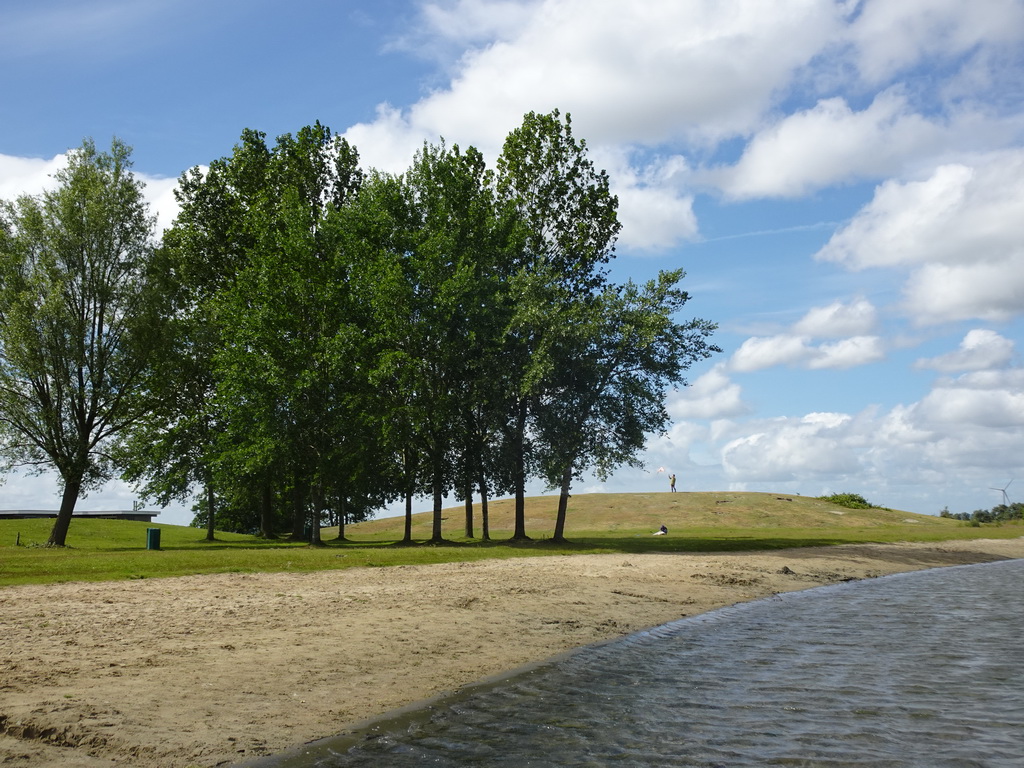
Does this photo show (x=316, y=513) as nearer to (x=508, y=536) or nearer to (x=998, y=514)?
(x=508, y=536)

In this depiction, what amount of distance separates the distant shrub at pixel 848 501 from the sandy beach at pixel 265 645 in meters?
56.9

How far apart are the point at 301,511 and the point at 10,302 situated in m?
22.3

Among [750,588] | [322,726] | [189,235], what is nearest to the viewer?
[322,726]

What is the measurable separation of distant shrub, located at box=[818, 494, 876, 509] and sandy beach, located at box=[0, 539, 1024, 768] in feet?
187

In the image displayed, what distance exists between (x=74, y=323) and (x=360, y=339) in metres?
14.4

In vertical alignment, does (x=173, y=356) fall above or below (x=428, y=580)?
above

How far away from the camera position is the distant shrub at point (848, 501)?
78312mm

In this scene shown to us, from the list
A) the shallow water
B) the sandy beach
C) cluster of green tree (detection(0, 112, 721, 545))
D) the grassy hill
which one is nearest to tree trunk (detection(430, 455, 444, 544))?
cluster of green tree (detection(0, 112, 721, 545))

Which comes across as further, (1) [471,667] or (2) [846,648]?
(2) [846,648]

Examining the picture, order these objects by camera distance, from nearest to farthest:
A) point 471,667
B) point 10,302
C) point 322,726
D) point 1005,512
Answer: point 322,726, point 471,667, point 10,302, point 1005,512

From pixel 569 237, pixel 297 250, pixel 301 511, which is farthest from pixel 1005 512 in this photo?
pixel 297 250

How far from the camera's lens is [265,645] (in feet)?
42.2

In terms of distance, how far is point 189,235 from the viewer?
169 feet

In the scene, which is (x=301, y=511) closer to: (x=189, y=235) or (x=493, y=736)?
(x=189, y=235)
